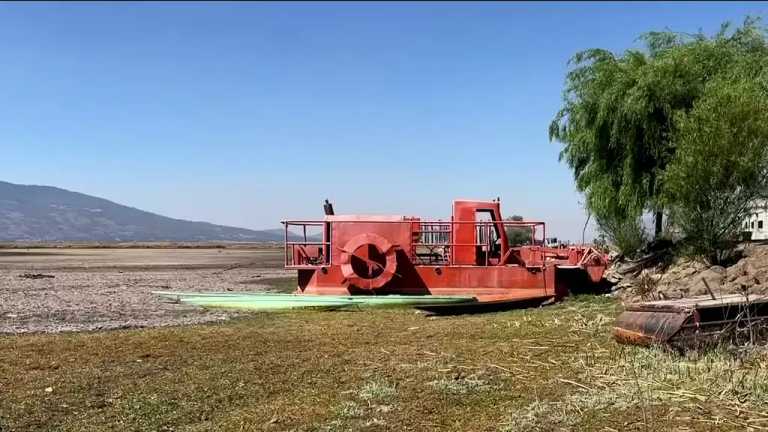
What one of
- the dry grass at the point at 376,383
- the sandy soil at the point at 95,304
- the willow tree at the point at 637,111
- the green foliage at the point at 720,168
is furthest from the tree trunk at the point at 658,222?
the sandy soil at the point at 95,304

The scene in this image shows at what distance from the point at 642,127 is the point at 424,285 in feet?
31.0

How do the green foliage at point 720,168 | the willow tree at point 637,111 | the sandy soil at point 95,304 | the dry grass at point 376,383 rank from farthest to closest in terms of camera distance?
1. the willow tree at point 637,111
2. the green foliage at point 720,168
3. the sandy soil at point 95,304
4. the dry grass at point 376,383

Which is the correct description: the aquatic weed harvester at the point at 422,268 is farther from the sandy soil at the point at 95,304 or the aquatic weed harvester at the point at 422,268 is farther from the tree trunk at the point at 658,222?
the tree trunk at the point at 658,222

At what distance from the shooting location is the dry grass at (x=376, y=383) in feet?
20.3

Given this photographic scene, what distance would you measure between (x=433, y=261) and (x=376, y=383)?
9442 mm

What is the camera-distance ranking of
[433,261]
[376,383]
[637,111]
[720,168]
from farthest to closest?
[637,111] < [433,261] < [720,168] < [376,383]

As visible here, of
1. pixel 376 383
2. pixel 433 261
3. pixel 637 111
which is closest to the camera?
pixel 376 383

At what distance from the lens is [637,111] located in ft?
67.0

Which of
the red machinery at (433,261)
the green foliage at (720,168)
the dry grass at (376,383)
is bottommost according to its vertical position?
the dry grass at (376,383)

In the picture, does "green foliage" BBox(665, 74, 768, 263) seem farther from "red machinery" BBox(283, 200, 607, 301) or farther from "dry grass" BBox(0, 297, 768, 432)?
"dry grass" BBox(0, 297, 768, 432)

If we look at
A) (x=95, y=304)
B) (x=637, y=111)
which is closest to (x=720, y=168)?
(x=637, y=111)

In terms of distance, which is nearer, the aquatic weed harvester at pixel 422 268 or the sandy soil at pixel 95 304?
the sandy soil at pixel 95 304

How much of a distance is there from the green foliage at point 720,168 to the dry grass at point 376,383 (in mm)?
6153

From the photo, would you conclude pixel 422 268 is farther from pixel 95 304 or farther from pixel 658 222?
pixel 658 222
